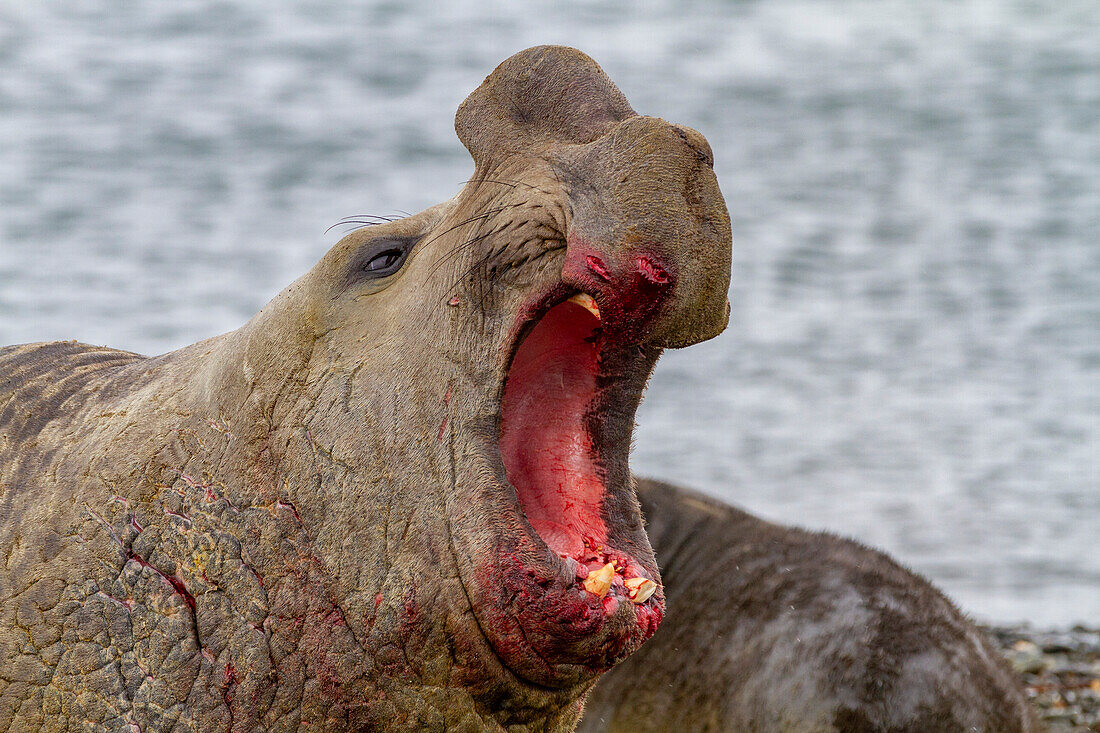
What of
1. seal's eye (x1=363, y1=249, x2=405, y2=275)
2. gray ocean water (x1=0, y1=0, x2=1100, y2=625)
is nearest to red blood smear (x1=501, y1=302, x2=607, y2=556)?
seal's eye (x1=363, y1=249, x2=405, y2=275)

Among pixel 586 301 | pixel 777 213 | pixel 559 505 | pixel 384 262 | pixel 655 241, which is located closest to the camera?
pixel 655 241

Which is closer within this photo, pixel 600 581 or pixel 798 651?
pixel 600 581

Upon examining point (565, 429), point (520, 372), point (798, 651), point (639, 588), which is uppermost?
point (520, 372)

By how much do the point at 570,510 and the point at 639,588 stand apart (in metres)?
0.25

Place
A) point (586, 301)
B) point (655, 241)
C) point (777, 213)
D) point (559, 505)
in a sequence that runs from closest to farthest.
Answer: point (655, 241) < point (586, 301) < point (559, 505) < point (777, 213)

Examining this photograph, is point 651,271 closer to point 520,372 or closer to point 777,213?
point 520,372

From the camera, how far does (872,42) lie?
22312mm

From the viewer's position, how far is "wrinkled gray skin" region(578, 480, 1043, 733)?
4.64 m

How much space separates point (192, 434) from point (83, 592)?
425 millimetres

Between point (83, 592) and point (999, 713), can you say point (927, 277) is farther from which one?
point (83, 592)

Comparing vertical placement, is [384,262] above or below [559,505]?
above

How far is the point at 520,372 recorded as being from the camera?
273 centimetres

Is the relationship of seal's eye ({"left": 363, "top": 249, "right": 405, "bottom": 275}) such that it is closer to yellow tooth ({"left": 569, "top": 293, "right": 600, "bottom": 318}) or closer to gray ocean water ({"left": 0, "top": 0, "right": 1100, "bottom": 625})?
yellow tooth ({"left": 569, "top": 293, "right": 600, "bottom": 318})

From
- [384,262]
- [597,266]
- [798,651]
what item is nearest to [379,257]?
[384,262]
